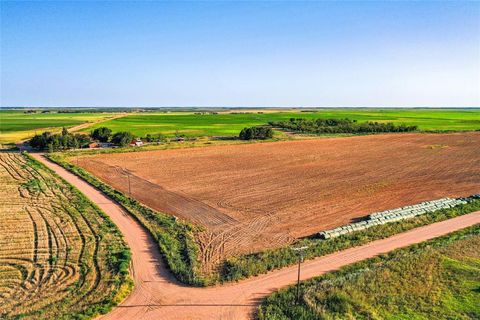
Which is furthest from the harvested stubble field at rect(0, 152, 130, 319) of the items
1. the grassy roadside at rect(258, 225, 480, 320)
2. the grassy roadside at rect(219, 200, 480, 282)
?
the grassy roadside at rect(258, 225, 480, 320)

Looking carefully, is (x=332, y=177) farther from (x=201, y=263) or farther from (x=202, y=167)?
(x=201, y=263)

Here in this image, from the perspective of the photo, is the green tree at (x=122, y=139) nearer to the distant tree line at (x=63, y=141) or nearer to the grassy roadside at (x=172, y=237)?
the distant tree line at (x=63, y=141)

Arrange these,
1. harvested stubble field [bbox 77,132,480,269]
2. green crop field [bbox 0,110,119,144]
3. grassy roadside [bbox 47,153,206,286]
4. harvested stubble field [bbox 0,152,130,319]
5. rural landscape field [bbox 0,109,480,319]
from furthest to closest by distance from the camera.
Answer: green crop field [bbox 0,110,119,144] < harvested stubble field [bbox 77,132,480,269] < grassy roadside [bbox 47,153,206,286] < rural landscape field [bbox 0,109,480,319] < harvested stubble field [bbox 0,152,130,319]

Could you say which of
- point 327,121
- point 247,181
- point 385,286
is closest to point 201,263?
point 385,286

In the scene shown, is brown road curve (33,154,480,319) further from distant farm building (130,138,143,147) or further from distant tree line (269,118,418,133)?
distant tree line (269,118,418,133)

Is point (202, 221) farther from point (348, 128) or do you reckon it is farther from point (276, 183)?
point (348, 128)

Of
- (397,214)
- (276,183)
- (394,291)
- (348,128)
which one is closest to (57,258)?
(394,291)
